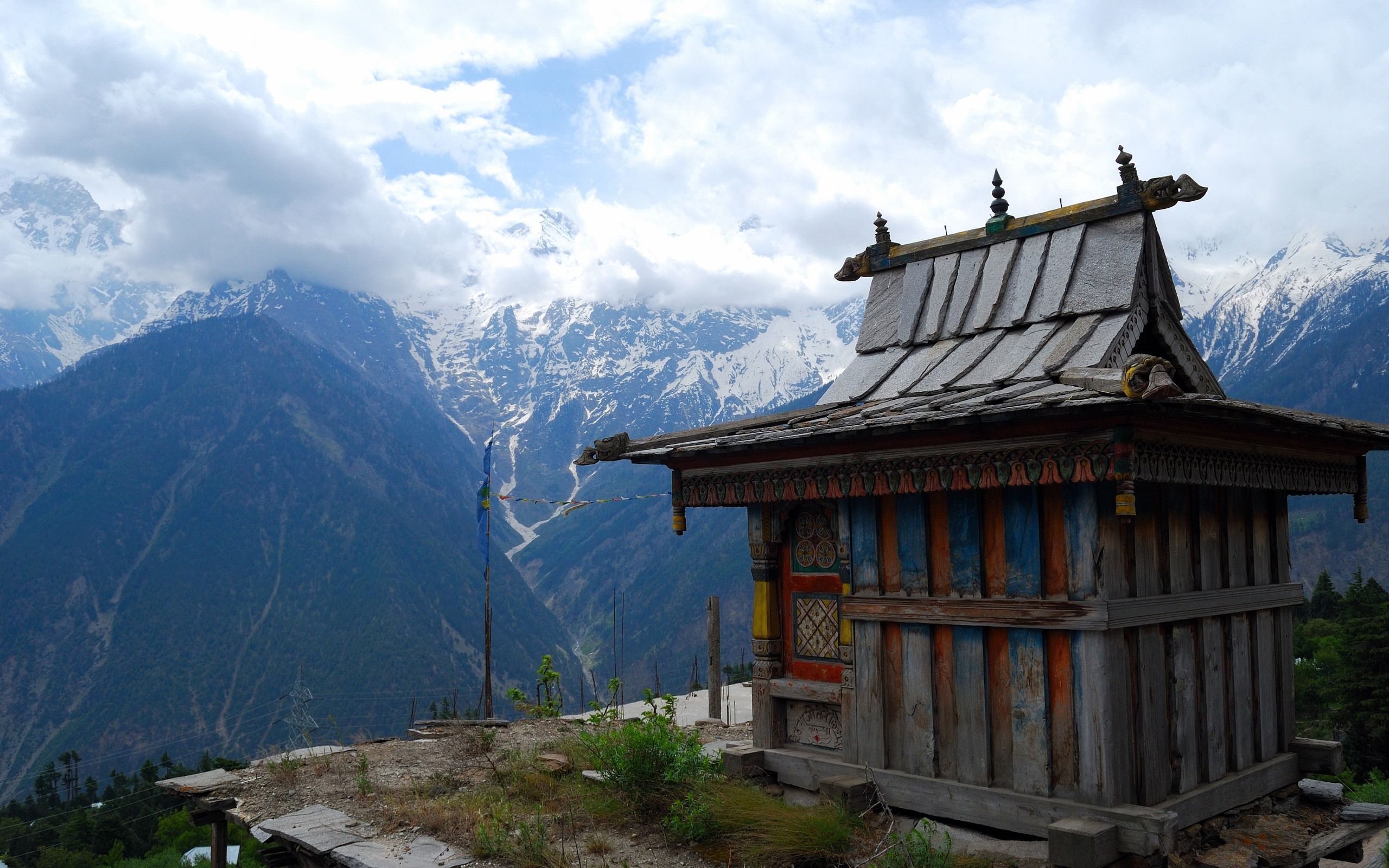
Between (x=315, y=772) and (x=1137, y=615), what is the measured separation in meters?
9.84

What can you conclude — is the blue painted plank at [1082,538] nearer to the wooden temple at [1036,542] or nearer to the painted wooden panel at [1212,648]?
the wooden temple at [1036,542]

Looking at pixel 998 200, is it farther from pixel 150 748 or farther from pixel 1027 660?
pixel 150 748

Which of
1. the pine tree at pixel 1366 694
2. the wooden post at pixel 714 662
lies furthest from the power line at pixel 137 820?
the pine tree at pixel 1366 694

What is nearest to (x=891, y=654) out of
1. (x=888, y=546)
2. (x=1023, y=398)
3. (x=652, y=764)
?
(x=888, y=546)

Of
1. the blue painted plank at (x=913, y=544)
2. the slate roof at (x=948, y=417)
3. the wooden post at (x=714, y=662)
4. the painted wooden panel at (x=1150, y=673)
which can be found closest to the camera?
the slate roof at (x=948, y=417)

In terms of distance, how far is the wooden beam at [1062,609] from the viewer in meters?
6.64

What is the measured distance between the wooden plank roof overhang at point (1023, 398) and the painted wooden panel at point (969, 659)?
0.38 metres

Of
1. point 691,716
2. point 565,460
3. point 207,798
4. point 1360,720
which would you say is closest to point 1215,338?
point 565,460

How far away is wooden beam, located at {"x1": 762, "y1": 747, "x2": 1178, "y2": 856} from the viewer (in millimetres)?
6297

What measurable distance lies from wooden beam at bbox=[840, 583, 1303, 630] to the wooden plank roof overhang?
Result: 92 cm

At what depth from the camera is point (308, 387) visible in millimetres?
148750

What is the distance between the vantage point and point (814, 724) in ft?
29.0

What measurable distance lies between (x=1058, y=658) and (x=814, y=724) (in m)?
2.73

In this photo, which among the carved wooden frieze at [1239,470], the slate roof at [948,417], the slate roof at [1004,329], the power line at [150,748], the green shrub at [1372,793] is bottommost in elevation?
the power line at [150,748]
